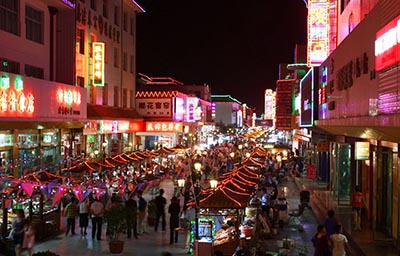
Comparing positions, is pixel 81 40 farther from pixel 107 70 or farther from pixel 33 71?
pixel 33 71

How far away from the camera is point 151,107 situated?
52906 millimetres

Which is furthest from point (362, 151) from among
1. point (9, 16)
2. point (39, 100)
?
point (9, 16)

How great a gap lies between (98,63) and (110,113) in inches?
208

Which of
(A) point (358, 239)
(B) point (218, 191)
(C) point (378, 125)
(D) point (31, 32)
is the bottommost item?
(A) point (358, 239)

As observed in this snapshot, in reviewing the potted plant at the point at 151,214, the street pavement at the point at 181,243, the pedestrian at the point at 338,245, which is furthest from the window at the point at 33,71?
the pedestrian at the point at 338,245

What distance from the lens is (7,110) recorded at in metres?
20.4

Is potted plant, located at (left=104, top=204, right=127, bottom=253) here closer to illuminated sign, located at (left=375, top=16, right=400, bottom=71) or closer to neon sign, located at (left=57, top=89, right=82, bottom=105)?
illuminated sign, located at (left=375, top=16, right=400, bottom=71)

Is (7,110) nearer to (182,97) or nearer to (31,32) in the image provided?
(31,32)

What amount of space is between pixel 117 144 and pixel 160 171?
9952mm

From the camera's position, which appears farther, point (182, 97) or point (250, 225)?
point (182, 97)

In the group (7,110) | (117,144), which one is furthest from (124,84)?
(7,110)

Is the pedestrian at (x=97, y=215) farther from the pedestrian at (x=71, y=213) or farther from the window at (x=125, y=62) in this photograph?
the window at (x=125, y=62)

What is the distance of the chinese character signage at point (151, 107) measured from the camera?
173 feet

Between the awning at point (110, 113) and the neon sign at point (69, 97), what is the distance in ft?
18.9
